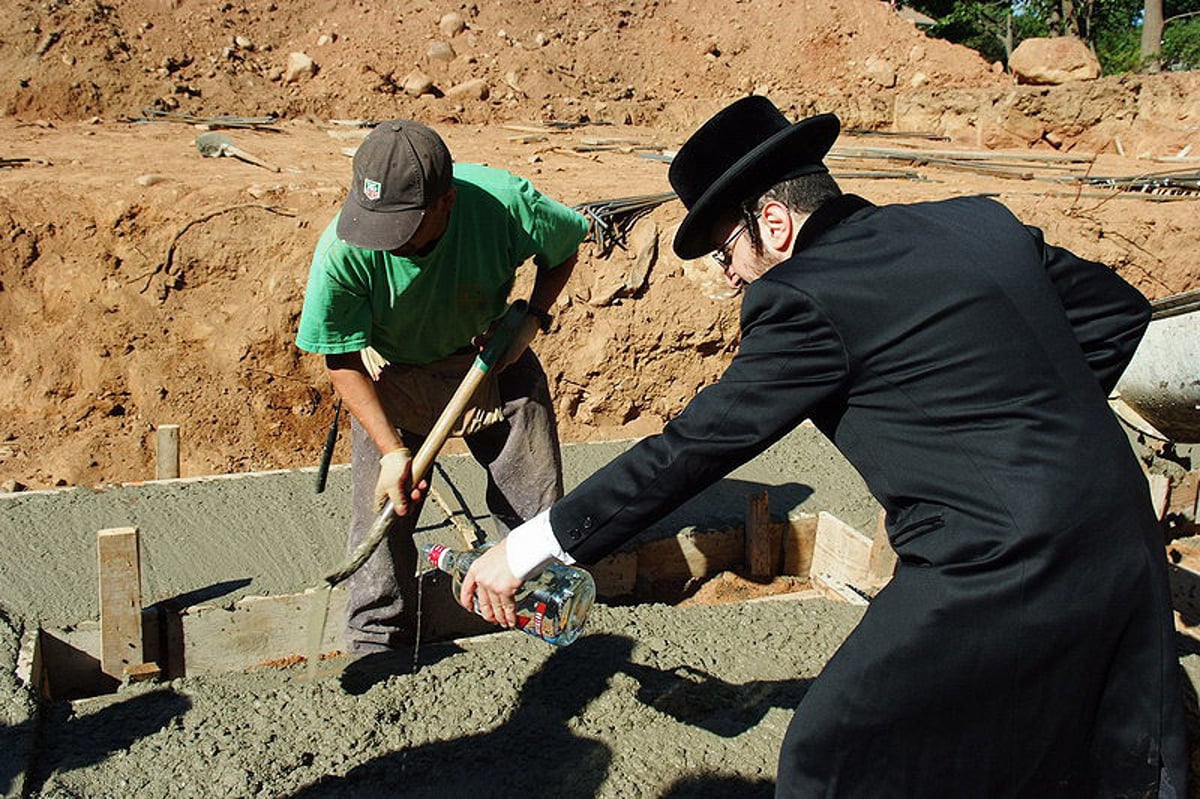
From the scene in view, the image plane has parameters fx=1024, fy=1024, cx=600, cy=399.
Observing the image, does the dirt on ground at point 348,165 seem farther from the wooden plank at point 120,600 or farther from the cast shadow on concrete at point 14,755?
the cast shadow on concrete at point 14,755

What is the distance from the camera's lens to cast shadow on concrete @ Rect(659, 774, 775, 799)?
313 cm

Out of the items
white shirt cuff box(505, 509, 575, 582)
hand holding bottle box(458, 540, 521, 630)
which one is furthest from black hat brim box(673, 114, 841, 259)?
hand holding bottle box(458, 540, 521, 630)

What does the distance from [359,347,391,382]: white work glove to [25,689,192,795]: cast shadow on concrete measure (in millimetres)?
1275

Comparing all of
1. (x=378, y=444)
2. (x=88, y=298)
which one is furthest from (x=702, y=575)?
(x=88, y=298)

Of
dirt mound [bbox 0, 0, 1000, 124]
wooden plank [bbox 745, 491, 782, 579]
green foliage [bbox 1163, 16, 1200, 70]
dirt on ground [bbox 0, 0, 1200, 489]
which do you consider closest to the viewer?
wooden plank [bbox 745, 491, 782, 579]

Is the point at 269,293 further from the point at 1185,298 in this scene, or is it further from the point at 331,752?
the point at 1185,298

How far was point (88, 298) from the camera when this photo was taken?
6707 mm

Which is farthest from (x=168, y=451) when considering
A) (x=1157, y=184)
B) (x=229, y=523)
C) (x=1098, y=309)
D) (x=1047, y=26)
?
(x=1047, y=26)

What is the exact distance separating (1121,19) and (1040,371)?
26.3 metres

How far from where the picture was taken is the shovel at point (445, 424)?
333 centimetres

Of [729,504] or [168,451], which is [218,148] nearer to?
[168,451]

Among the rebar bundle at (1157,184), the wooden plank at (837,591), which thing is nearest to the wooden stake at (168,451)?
the wooden plank at (837,591)

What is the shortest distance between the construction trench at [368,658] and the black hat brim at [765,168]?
6.26 feet

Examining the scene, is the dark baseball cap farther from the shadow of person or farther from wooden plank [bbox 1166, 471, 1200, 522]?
wooden plank [bbox 1166, 471, 1200, 522]
